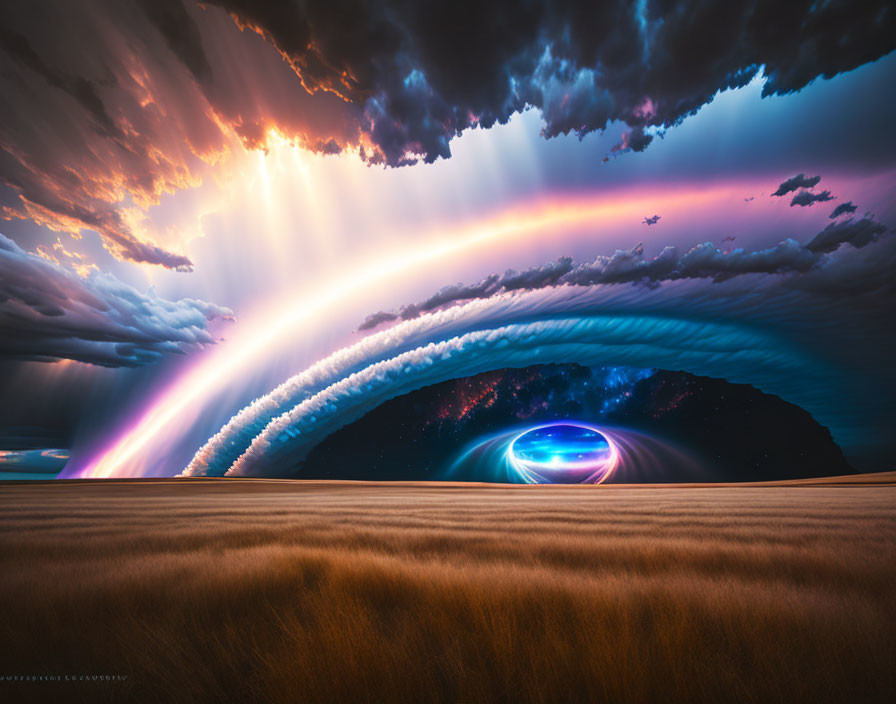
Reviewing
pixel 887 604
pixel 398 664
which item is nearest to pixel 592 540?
pixel 887 604

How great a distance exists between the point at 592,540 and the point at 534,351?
33276mm

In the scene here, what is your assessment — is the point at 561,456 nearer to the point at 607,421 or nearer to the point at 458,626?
the point at 607,421

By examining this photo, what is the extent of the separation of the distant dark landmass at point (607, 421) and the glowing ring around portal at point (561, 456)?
8.80m

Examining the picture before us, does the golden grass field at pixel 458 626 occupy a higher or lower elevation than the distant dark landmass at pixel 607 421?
lower

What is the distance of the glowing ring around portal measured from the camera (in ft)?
177

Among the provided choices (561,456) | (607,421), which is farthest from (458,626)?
(561,456)

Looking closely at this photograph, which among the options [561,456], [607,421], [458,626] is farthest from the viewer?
[561,456]

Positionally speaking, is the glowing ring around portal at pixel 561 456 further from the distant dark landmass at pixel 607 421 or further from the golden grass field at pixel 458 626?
the golden grass field at pixel 458 626

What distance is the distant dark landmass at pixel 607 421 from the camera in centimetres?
4109

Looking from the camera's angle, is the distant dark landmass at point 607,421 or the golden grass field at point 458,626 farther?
the distant dark landmass at point 607,421

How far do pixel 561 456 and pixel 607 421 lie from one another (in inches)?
598

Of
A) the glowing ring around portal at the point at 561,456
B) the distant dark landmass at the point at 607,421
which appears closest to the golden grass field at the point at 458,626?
the distant dark landmass at the point at 607,421

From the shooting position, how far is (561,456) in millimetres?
56875

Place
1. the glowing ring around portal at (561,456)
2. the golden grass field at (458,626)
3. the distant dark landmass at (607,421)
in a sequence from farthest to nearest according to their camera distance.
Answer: the glowing ring around portal at (561,456), the distant dark landmass at (607,421), the golden grass field at (458,626)
